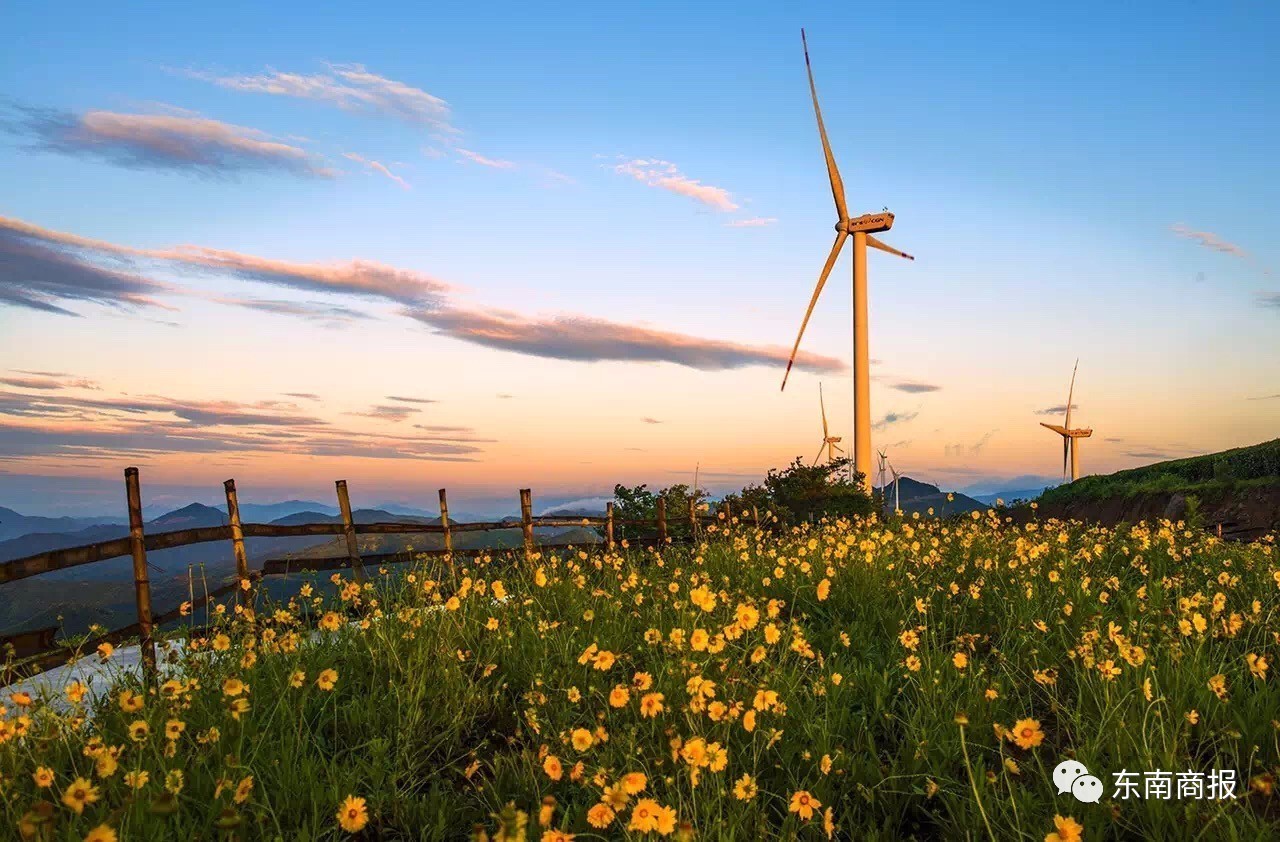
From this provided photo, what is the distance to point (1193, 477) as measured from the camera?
30500 millimetres

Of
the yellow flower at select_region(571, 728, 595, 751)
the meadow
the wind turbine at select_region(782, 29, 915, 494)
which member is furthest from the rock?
the yellow flower at select_region(571, 728, 595, 751)

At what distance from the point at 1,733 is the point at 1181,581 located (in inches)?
364

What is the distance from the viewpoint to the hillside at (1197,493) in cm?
2202

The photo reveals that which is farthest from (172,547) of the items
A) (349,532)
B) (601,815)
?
(601,815)

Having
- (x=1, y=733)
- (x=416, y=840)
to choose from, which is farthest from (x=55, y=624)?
(x=416, y=840)

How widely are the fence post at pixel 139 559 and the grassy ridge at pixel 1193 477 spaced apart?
25.5 meters

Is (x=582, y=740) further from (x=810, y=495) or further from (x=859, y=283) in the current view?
(x=859, y=283)

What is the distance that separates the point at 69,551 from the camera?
6879mm

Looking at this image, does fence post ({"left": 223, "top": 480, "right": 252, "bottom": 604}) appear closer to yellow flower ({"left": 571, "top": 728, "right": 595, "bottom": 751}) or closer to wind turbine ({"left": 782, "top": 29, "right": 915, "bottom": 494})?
yellow flower ({"left": 571, "top": 728, "right": 595, "bottom": 751})

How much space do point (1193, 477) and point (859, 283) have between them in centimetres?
1370

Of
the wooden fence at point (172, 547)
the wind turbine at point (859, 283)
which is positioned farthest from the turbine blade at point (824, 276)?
the wooden fence at point (172, 547)

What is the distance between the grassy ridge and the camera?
24547 mm

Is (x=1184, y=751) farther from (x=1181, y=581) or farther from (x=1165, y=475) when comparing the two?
(x=1165, y=475)

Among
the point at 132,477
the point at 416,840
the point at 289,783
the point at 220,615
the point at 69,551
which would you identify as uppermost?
the point at 132,477
